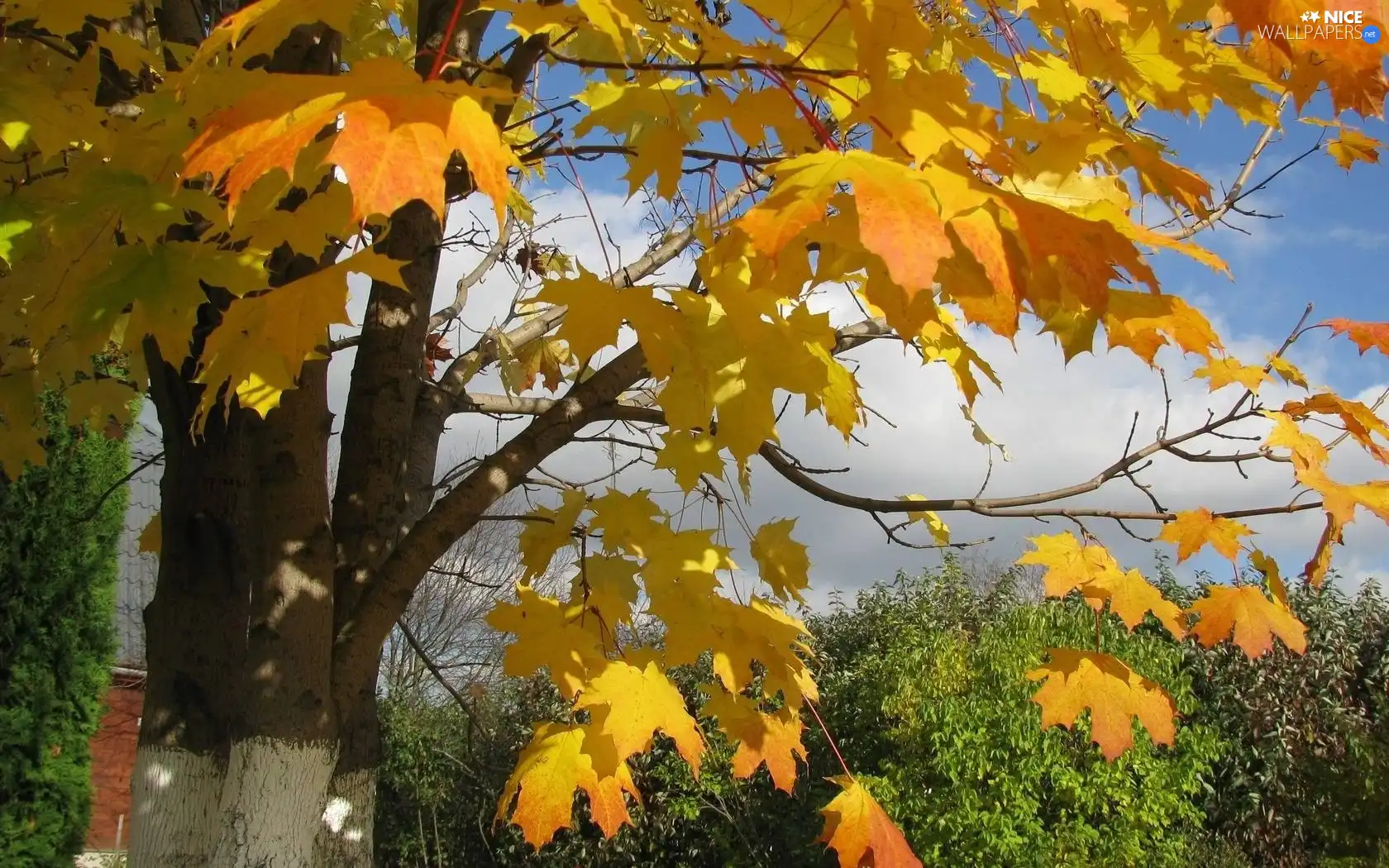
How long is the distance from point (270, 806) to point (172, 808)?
369 mm

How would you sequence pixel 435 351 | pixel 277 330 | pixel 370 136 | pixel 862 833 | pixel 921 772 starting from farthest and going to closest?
pixel 921 772
pixel 435 351
pixel 862 833
pixel 277 330
pixel 370 136

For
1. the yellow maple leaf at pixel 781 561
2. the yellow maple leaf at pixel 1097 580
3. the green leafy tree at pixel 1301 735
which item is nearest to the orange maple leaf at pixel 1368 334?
the yellow maple leaf at pixel 1097 580

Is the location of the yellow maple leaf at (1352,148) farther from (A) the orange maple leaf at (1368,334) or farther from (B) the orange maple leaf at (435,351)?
(B) the orange maple leaf at (435,351)

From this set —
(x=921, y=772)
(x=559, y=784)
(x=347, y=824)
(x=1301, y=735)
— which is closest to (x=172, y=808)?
(x=347, y=824)

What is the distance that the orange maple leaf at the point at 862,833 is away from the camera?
7.35 ft

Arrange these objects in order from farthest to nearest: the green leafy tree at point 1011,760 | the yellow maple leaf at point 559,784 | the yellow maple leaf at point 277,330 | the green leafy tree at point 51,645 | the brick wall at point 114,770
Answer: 1. the brick wall at point 114,770
2. the green leafy tree at point 1011,760
3. the green leafy tree at point 51,645
4. the yellow maple leaf at point 559,784
5. the yellow maple leaf at point 277,330

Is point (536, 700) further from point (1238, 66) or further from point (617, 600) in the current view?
point (1238, 66)

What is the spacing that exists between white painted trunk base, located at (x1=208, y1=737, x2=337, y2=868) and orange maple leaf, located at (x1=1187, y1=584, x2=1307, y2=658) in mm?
2046

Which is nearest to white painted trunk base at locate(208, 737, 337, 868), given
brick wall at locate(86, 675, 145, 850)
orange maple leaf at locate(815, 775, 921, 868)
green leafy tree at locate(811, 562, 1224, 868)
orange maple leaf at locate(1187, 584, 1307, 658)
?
orange maple leaf at locate(815, 775, 921, 868)

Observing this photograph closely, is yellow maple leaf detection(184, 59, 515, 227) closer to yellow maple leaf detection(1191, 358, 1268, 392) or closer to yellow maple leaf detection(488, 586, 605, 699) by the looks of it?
yellow maple leaf detection(488, 586, 605, 699)

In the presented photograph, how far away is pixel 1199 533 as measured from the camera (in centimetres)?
209

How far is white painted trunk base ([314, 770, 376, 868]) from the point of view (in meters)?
2.15

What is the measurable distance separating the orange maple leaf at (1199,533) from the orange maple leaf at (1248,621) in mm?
247

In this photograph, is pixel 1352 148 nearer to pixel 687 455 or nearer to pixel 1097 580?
pixel 1097 580
